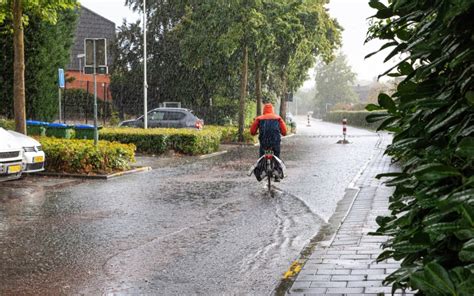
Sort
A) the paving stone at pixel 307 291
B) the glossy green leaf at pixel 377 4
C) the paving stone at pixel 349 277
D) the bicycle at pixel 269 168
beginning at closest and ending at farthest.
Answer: the glossy green leaf at pixel 377 4, the paving stone at pixel 307 291, the paving stone at pixel 349 277, the bicycle at pixel 269 168

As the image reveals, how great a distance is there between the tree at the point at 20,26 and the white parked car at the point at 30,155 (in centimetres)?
250

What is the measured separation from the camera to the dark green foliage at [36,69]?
29.7m

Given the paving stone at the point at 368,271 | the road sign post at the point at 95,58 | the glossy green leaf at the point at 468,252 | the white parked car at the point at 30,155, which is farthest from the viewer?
the road sign post at the point at 95,58

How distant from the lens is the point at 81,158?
15.6 m

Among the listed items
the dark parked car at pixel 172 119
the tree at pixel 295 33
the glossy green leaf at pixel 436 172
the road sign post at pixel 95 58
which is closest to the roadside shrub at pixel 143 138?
the dark parked car at pixel 172 119

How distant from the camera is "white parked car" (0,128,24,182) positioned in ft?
42.3

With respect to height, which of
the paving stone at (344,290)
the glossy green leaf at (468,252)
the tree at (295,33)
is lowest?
the paving stone at (344,290)

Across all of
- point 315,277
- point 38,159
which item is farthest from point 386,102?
point 38,159

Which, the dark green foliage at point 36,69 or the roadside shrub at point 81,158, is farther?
the dark green foliage at point 36,69

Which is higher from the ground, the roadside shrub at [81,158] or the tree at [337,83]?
the tree at [337,83]

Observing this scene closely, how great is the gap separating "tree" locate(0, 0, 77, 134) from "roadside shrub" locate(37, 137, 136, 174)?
1173 mm

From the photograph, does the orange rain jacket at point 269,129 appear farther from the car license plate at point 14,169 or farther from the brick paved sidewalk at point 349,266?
the car license plate at point 14,169

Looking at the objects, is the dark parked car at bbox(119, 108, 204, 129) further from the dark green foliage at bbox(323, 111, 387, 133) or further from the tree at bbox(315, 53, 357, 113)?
the tree at bbox(315, 53, 357, 113)

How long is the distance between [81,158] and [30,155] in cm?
171
